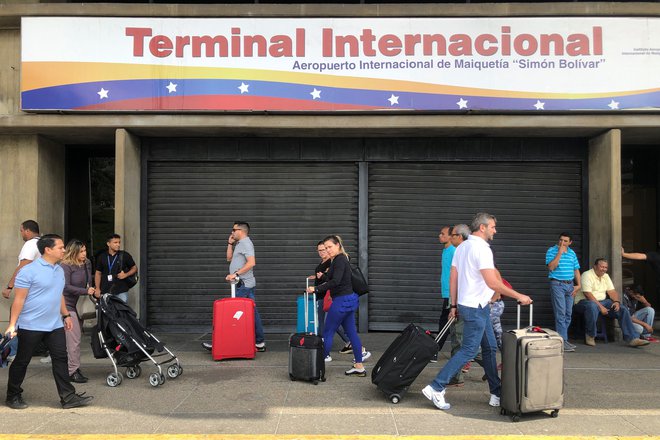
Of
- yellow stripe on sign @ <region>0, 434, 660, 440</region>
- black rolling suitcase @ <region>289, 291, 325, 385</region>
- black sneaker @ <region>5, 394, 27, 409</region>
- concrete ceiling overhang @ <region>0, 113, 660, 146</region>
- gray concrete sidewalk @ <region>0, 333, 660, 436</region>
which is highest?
concrete ceiling overhang @ <region>0, 113, 660, 146</region>

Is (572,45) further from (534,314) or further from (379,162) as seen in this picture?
(534,314)

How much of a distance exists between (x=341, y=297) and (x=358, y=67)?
13.5 ft

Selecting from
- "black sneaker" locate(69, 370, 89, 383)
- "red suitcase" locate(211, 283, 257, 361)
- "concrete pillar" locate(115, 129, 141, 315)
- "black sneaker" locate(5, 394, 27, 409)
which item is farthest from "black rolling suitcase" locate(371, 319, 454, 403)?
"concrete pillar" locate(115, 129, 141, 315)

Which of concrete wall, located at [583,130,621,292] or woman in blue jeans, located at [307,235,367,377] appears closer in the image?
woman in blue jeans, located at [307,235,367,377]

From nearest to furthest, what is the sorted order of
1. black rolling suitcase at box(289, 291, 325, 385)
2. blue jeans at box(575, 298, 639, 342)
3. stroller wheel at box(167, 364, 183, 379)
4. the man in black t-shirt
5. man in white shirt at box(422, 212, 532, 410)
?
man in white shirt at box(422, 212, 532, 410) < black rolling suitcase at box(289, 291, 325, 385) < stroller wheel at box(167, 364, 183, 379) < the man in black t-shirt < blue jeans at box(575, 298, 639, 342)

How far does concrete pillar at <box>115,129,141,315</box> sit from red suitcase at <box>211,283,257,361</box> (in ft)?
8.65

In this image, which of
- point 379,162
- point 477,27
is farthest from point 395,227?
point 477,27

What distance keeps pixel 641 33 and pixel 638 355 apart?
16.6 feet

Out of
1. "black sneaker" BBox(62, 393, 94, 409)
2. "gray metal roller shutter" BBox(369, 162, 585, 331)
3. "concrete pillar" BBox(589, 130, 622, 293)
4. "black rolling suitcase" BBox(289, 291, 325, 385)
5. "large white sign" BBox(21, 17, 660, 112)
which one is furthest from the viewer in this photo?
"gray metal roller shutter" BBox(369, 162, 585, 331)

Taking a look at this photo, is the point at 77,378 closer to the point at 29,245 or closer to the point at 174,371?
the point at 174,371

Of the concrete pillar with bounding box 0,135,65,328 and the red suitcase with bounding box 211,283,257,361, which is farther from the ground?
the concrete pillar with bounding box 0,135,65,328

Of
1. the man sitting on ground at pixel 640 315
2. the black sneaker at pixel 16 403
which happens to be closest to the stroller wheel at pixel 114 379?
the black sneaker at pixel 16 403

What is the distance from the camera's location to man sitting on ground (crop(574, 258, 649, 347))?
864 cm

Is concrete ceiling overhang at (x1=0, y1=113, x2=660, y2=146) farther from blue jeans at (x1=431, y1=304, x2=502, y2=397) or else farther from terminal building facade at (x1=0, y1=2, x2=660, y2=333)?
blue jeans at (x1=431, y1=304, x2=502, y2=397)
